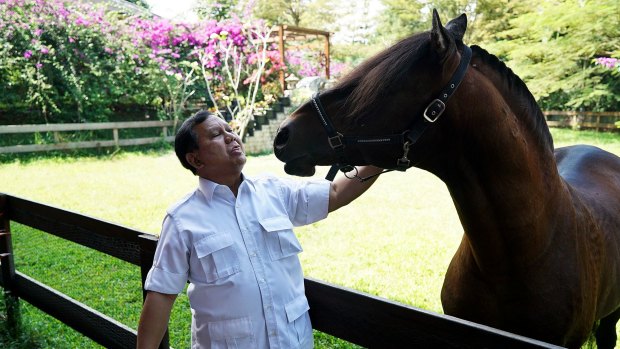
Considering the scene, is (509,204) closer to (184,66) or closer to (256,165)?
(256,165)

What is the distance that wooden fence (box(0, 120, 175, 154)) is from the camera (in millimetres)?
11164

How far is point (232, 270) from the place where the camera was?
161 cm

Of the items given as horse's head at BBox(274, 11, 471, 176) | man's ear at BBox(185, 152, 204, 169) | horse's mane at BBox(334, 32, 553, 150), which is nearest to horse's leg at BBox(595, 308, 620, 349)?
horse's mane at BBox(334, 32, 553, 150)

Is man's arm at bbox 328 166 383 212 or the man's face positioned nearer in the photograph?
the man's face

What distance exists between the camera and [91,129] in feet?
40.3

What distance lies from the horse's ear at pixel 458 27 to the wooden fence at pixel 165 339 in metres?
0.92

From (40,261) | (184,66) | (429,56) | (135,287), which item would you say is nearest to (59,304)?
(135,287)

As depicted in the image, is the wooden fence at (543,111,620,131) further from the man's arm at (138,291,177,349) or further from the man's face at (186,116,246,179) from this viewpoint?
the man's arm at (138,291,177,349)

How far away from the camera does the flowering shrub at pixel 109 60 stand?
11.7 meters

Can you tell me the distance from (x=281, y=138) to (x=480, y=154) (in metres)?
0.70

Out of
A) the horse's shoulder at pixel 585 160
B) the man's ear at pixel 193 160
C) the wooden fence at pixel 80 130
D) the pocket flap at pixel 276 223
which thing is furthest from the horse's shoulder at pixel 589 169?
the wooden fence at pixel 80 130

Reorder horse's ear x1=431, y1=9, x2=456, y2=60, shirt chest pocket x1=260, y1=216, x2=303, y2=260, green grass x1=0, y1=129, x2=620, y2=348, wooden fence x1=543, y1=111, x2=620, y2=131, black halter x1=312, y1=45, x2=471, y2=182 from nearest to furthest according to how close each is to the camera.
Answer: horse's ear x1=431, y1=9, x2=456, y2=60
black halter x1=312, y1=45, x2=471, y2=182
shirt chest pocket x1=260, y1=216, x2=303, y2=260
green grass x1=0, y1=129, x2=620, y2=348
wooden fence x1=543, y1=111, x2=620, y2=131

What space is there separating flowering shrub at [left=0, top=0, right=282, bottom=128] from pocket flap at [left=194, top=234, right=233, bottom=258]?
1144 cm

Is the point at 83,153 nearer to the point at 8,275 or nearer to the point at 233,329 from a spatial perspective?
the point at 8,275
